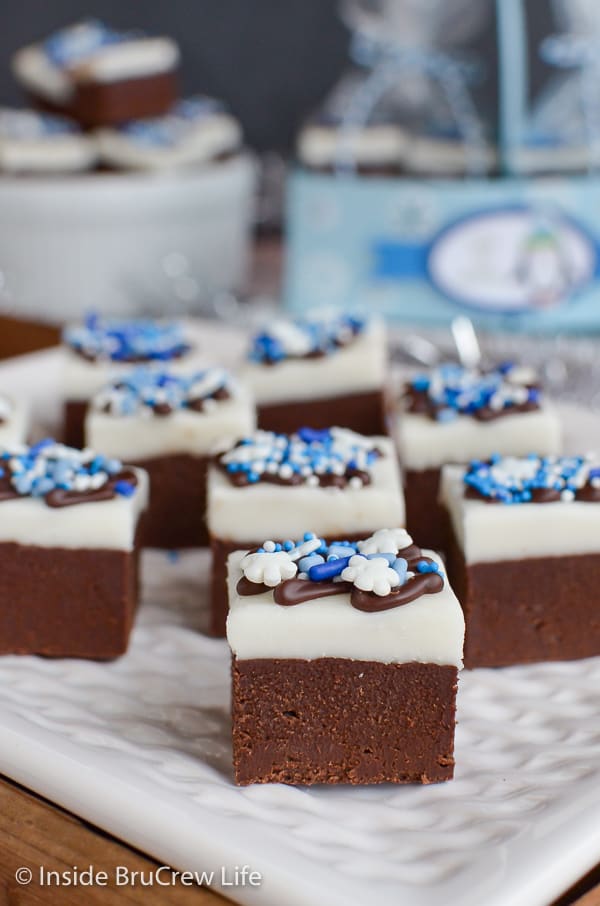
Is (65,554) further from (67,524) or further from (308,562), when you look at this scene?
(308,562)

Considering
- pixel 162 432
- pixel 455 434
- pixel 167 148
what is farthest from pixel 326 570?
pixel 167 148

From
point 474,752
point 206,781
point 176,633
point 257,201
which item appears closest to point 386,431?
point 176,633

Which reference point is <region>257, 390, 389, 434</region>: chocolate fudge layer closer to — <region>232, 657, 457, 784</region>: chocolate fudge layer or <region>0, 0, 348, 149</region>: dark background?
<region>232, 657, 457, 784</region>: chocolate fudge layer

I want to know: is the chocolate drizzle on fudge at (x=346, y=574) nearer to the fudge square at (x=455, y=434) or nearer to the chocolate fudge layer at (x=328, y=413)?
the fudge square at (x=455, y=434)

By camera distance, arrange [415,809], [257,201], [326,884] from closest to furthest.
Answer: [326,884] < [415,809] < [257,201]

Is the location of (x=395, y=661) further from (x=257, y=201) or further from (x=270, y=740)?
(x=257, y=201)

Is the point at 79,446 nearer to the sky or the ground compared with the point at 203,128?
nearer to the ground

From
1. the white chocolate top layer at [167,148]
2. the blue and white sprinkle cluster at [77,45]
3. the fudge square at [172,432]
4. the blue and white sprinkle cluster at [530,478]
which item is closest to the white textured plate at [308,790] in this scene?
the blue and white sprinkle cluster at [530,478]
